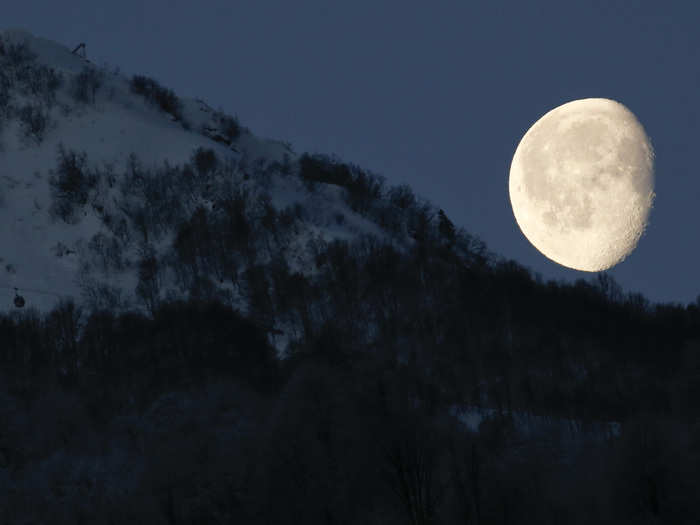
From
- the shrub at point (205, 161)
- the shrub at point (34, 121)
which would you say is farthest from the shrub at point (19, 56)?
the shrub at point (205, 161)

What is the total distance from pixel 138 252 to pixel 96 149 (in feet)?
81.5

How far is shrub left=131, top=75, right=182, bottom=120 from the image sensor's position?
16600 centimetres

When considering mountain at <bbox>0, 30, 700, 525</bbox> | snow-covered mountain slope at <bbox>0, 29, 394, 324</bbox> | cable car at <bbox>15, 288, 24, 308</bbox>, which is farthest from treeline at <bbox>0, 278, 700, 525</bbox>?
snow-covered mountain slope at <bbox>0, 29, 394, 324</bbox>

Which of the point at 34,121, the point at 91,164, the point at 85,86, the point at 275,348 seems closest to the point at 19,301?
the point at 275,348

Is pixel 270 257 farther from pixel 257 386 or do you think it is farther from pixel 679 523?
pixel 679 523

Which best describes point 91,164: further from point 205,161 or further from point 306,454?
point 306,454

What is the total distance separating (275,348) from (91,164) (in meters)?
55.4

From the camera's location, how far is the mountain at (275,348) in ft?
173

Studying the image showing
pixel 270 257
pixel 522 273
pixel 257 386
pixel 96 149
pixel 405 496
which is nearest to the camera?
pixel 405 496

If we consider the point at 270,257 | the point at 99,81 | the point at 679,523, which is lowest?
the point at 679,523

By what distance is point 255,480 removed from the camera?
5447 centimetres

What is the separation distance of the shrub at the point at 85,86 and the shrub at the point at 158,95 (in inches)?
272

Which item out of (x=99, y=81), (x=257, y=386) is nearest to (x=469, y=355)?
(x=257, y=386)

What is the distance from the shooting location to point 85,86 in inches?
6304
